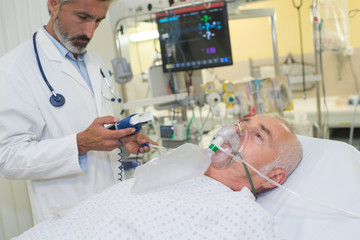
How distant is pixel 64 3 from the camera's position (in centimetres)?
142

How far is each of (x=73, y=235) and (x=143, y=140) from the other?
56cm

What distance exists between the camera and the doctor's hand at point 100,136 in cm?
124

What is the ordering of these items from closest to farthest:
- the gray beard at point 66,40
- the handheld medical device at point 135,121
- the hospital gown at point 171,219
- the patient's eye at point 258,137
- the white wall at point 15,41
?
the hospital gown at point 171,219 → the handheld medical device at point 135,121 → the patient's eye at point 258,137 → the gray beard at point 66,40 → the white wall at point 15,41

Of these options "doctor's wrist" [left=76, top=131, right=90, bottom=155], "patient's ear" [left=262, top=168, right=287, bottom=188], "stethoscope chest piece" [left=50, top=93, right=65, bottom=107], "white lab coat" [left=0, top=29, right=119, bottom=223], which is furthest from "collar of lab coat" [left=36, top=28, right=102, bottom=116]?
"patient's ear" [left=262, top=168, right=287, bottom=188]

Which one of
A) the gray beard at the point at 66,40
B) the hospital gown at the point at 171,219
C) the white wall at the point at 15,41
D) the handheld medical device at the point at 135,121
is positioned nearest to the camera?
the hospital gown at the point at 171,219

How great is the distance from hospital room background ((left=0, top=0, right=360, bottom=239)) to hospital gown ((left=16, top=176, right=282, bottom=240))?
59cm

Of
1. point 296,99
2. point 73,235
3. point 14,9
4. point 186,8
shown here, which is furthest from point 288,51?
point 73,235

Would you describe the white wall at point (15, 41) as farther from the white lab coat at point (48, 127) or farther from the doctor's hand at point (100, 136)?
the doctor's hand at point (100, 136)

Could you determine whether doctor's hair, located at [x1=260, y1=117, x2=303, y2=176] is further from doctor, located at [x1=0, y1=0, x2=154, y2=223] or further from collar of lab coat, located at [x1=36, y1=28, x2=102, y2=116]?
collar of lab coat, located at [x1=36, y1=28, x2=102, y2=116]

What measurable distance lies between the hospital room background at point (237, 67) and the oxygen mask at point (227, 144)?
57cm

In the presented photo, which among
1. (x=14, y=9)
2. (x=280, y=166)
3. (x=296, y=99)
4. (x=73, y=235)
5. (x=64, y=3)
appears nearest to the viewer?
(x=73, y=235)

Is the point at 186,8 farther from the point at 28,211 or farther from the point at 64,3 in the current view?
the point at 28,211

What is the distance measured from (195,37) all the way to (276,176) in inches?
55.8

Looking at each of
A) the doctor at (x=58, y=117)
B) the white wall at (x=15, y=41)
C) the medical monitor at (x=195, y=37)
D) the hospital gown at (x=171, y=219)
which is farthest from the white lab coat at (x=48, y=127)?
the medical monitor at (x=195, y=37)
